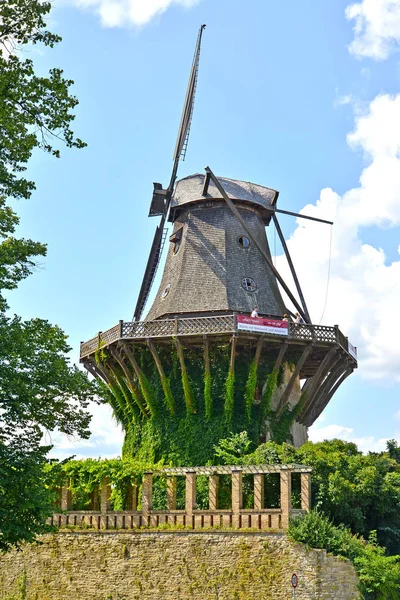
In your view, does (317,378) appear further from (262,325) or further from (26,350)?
(26,350)

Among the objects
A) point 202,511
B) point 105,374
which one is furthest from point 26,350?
point 105,374

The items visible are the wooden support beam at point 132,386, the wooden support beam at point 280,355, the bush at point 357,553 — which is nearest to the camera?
the bush at point 357,553

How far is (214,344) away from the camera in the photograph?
29234mm

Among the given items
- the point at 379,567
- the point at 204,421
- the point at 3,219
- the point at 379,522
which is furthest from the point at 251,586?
the point at 3,219

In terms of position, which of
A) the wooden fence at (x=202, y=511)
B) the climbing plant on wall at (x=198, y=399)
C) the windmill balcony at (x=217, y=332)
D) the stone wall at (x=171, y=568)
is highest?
the windmill balcony at (x=217, y=332)

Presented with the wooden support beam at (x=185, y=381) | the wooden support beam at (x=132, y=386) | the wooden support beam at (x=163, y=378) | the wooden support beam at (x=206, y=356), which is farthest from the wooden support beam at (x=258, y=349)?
the wooden support beam at (x=132, y=386)

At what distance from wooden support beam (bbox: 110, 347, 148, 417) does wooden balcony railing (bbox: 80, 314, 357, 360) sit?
1.97ft

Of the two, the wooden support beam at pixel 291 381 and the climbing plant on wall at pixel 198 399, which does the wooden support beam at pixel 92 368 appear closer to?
the climbing plant on wall at pixel 198 399

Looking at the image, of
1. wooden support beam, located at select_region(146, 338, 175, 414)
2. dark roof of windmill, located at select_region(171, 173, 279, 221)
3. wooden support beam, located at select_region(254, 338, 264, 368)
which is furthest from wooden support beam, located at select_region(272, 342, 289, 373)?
dark roof of windmill, located at select_region(171, 173, 279, 221)

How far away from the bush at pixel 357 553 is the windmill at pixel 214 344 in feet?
22.4

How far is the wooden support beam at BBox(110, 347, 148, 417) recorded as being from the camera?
30312mm

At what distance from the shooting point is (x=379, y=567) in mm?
21250

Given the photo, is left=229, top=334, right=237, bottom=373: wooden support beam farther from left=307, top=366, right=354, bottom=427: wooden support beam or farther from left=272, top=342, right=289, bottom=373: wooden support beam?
left=307, top=366, right=354, bottom=427: wooden support beam

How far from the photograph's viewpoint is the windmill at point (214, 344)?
94.1 feet
